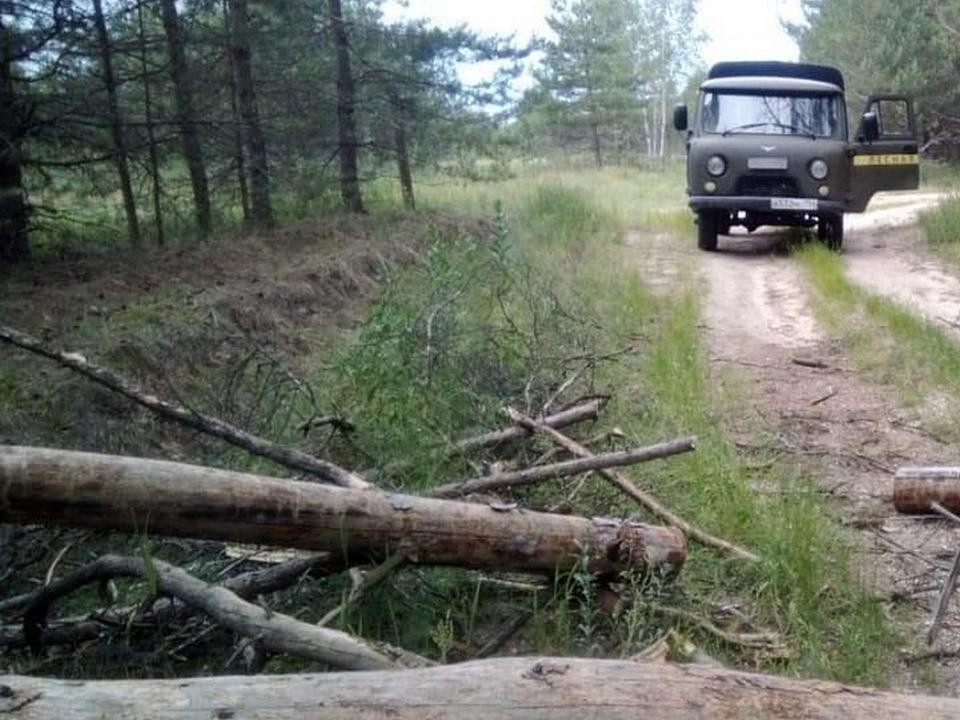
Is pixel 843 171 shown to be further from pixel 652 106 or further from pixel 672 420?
pixel 652 106

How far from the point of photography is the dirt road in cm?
390

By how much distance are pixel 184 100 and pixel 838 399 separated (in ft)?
22.6

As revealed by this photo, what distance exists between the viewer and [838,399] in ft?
19.9

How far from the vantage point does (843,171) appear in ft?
39.3

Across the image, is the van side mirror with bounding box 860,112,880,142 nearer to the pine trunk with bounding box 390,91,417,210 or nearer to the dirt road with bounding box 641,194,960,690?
the dirt road with bounding box 641,194,960,690

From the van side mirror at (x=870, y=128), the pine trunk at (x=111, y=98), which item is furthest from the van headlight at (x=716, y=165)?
the pine trunk at (x=111, y=98)

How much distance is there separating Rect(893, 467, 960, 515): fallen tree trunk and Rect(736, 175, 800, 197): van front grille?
8.38 metres

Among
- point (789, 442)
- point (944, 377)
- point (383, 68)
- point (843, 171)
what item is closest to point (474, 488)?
point (789, 442)

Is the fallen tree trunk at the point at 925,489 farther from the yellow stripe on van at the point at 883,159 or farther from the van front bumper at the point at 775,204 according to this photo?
the yellow stripe on van at the point at 883,159

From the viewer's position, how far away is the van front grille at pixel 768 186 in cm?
1195

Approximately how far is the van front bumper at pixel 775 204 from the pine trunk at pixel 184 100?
630 cm

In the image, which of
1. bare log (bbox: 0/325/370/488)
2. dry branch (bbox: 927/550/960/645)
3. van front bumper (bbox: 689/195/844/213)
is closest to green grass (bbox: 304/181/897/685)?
dry branch (bbox: 927/550/960/645)

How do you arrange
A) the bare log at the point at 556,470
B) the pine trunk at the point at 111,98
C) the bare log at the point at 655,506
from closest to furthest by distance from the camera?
1. the bare log at the point at 556,470
2. the bare log at the point at 655,506
3. the pine trunk at the point at 111,98

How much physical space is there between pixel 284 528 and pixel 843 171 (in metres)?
10.8
